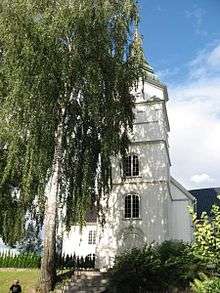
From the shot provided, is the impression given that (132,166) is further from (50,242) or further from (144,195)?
(50,242)

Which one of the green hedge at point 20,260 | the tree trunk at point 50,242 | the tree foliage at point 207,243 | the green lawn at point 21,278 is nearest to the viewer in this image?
the tree foliage at point 207,243

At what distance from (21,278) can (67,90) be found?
1068 centimetres

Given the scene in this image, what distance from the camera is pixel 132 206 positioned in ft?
107

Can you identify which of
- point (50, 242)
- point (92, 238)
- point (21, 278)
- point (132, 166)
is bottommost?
point (21, 278)

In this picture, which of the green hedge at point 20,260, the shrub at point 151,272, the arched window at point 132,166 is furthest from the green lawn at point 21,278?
the arched window at point 132,166

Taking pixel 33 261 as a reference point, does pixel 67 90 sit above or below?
above

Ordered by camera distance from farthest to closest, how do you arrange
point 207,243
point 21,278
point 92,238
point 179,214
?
point 92,238 < point 179,214 < point 21,278 < point 207,243

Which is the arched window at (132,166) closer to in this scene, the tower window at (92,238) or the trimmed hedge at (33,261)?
the trimmed hedge at (33,261)

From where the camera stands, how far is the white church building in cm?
3150

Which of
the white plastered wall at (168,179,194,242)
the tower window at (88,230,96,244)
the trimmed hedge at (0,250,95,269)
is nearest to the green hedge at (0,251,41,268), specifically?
the trimmed hedge at (0,250,95,269)

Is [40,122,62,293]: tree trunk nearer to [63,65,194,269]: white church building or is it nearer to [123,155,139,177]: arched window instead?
[63,65,194,269]: white church building

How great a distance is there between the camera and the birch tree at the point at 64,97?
2227 centimetres

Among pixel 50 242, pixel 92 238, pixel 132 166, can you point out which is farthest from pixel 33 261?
pixel 92 238

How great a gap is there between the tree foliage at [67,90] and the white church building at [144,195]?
19.8ft
